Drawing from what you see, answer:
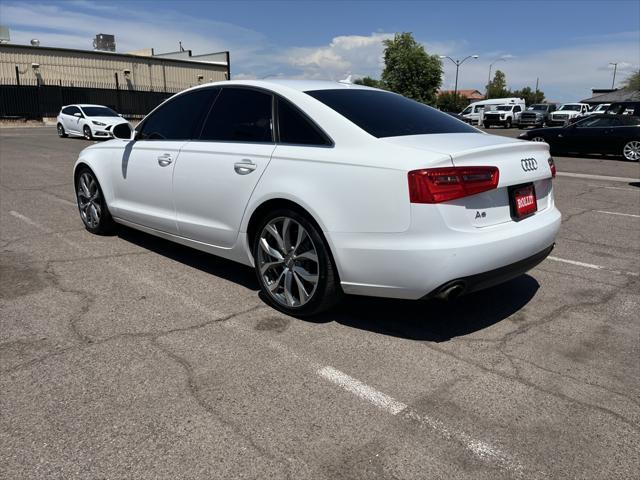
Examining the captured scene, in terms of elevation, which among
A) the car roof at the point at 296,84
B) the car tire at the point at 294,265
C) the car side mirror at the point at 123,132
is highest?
the car roof at the point at 296,84

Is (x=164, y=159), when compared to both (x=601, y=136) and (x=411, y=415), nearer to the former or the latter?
(x=411, y=415)

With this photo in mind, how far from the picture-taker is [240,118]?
4.38m

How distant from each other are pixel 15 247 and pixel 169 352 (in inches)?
130

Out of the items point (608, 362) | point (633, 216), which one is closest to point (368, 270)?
point (608, 362)

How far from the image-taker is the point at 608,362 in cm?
340

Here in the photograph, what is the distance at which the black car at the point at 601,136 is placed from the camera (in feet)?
54.6

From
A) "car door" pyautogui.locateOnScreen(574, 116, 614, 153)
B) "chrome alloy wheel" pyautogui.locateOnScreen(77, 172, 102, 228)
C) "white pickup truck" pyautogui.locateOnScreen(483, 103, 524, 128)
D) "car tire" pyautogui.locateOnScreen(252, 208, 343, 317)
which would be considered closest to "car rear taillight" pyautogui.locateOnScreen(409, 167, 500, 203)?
"car tire" pyautogui.locateOnScreen(252, 208, 343, 317)

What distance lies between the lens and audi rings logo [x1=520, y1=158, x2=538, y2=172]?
144 inches

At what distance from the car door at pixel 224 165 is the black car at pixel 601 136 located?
15.8 meters

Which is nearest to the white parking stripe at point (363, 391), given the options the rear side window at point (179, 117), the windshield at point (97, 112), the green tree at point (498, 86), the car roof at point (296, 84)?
the car roof at point (296, 84)

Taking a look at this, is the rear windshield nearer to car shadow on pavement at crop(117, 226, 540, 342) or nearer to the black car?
car shadow on pavement at crop(117, 226, 540, 342)

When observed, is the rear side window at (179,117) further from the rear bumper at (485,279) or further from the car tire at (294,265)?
the rear bumper at (485,279)

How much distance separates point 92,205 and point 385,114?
12.3 feet

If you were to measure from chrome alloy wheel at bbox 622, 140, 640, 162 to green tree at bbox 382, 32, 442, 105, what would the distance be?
4215 centimetres
